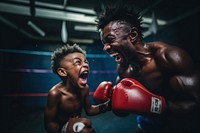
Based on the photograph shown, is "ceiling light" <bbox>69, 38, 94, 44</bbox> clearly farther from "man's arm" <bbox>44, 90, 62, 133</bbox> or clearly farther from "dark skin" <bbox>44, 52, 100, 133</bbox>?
"man's arm" <bbox>44, 90, 62, 133</bbox>

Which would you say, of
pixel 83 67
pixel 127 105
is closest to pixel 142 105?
pixel 127 105

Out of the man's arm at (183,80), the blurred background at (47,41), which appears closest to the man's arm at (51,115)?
the man's arm at (183,80)

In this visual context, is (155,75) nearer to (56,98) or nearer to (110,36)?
(110,36)

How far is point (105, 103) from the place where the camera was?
1.73m

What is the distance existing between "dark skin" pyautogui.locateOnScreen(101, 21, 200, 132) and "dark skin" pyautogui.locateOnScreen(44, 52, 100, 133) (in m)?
0.43

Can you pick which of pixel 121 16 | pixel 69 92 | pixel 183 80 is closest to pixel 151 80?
pixel 183 80

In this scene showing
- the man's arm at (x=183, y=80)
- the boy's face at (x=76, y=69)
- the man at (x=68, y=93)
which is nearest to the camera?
the man's arm at (x=183, y=80)

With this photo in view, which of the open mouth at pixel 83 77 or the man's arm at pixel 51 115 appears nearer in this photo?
the man's arm at pixel 51 115

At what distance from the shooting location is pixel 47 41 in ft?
16.3

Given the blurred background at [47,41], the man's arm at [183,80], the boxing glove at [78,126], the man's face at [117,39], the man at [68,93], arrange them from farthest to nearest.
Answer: the blurred background at [47,41]
the man at [68,93]
the man's face at [117,39]
the boxing glove at [78,126]
the man's arm at [183,80]

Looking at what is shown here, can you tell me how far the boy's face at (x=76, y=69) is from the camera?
1.69 metres

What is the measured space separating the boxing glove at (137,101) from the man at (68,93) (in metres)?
0.48

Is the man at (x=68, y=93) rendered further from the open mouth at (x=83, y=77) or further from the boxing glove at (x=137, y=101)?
the boxing glove at (x=137, y=101)

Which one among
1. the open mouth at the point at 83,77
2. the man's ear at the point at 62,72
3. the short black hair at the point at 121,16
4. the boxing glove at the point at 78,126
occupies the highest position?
the short black hair at the point at 121,16
